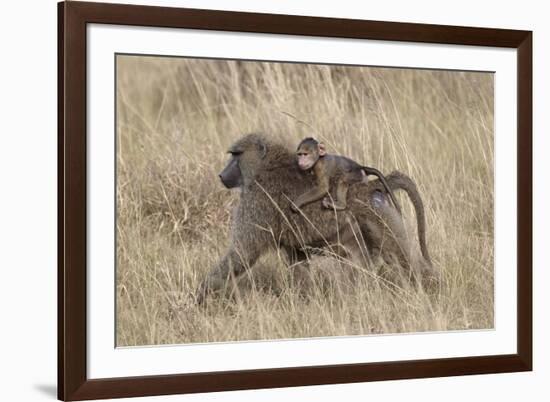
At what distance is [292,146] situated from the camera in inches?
217

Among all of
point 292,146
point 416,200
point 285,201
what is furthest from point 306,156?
point 416,200

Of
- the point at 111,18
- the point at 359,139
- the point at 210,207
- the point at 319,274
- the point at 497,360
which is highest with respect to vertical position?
the point at 111,18

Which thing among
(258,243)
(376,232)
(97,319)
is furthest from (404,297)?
(97,319)

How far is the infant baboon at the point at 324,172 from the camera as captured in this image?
552 centimetres

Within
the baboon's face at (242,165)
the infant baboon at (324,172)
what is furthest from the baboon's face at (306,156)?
the baboon's face at (242,165)

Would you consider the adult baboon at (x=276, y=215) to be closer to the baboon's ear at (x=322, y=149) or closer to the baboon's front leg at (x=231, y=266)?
the baboon's front leg at (x=231, y=266)

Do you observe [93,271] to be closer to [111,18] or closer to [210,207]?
[210,207]

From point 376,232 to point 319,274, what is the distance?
0.39 meters

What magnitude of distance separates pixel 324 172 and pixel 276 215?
33 centimetres

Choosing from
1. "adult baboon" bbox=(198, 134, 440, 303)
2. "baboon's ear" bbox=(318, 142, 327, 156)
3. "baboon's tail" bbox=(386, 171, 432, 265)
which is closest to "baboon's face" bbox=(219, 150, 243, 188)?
"adult baboon" bbox=(198, 134, 440, 303)

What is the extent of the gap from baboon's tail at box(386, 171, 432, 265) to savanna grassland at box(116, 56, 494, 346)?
37 millimetres

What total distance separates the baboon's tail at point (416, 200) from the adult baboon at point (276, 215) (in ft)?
0.49

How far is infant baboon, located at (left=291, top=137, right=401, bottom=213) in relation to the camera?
552 cm

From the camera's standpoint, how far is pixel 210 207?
5.47m
